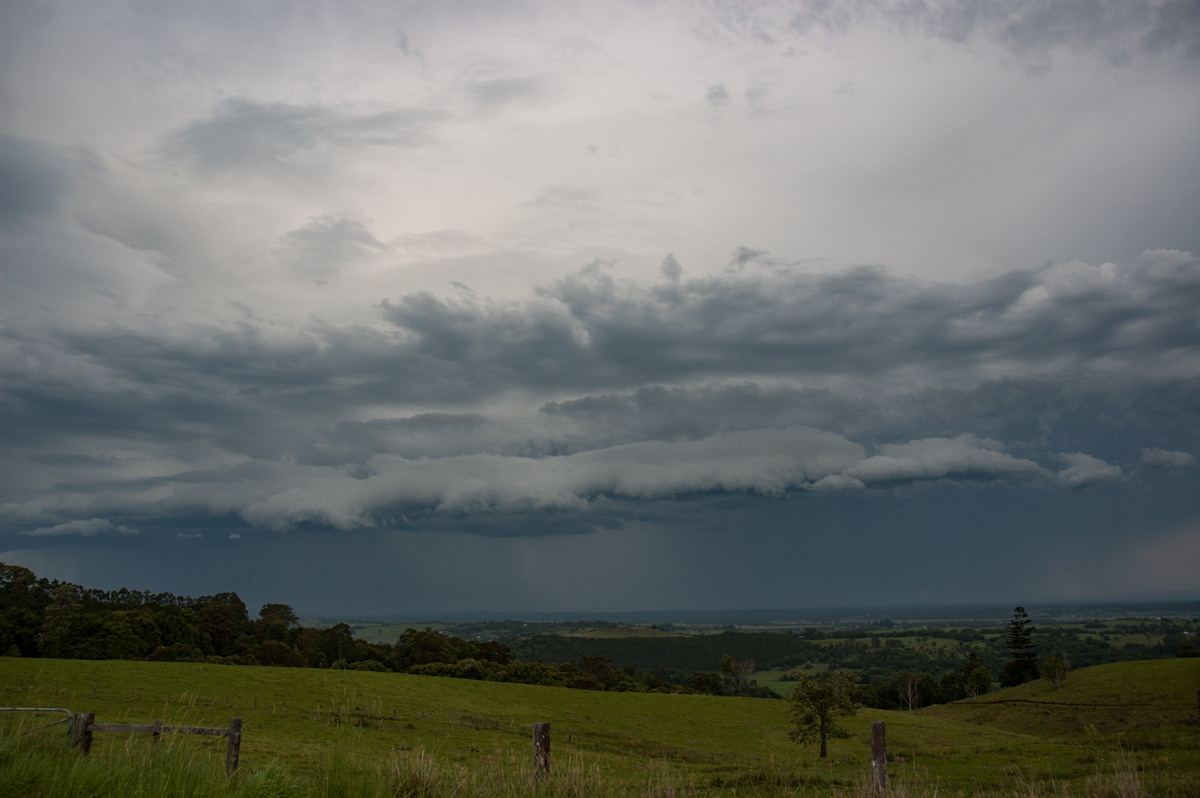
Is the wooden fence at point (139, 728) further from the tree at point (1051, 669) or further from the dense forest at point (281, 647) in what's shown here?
the tree at point (1051, 669)

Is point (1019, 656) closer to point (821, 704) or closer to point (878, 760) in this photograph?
point (821, 704)

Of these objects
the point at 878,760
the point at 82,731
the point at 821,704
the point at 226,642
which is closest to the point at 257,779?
the point at 82,731

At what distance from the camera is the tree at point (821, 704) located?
182 feet

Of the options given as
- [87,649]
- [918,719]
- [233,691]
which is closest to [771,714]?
[918,719]

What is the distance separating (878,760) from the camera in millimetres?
11773

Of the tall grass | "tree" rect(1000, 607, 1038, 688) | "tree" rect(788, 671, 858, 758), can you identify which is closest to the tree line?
"tree" rect(1000, 607, 1038, 688)

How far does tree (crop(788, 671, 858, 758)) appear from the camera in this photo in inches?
2179

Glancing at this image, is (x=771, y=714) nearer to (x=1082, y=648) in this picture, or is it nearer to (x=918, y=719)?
(x=918, y=719)

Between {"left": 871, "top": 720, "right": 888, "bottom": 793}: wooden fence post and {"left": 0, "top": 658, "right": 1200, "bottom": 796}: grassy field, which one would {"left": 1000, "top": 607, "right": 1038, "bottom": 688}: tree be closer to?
{"left": 0, "top": 658, "right": 1200, "bottom": 796}: grassy field

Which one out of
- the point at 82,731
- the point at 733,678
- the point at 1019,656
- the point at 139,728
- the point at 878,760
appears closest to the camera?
the point at 878,760

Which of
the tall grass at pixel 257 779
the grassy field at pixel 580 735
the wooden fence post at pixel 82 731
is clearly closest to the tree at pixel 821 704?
the grassy field at pixel 580 735

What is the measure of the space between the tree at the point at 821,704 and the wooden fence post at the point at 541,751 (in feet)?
167

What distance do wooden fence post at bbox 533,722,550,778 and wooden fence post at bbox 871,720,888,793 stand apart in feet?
14.8

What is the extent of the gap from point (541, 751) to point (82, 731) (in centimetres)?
812
